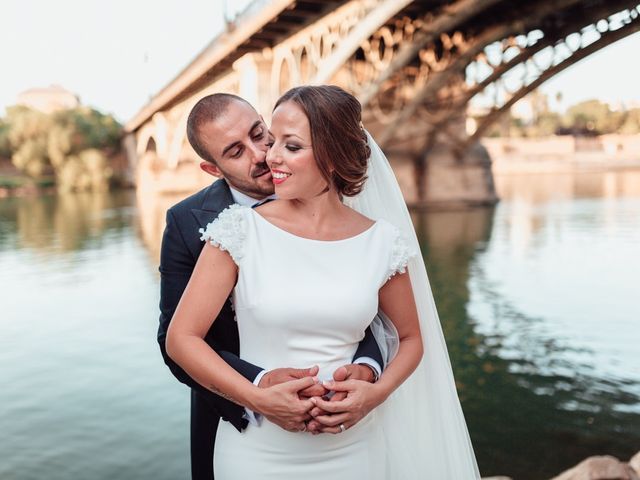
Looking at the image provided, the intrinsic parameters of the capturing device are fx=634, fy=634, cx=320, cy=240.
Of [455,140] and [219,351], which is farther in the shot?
[455,140]

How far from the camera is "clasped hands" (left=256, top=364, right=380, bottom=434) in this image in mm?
1450

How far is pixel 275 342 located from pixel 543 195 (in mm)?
24573

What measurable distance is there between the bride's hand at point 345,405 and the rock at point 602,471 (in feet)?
5.96

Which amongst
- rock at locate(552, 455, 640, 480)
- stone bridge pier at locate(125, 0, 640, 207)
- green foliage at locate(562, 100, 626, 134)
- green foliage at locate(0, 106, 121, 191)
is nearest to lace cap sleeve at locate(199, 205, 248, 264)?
rock at locate(552, 455, 640, 480)

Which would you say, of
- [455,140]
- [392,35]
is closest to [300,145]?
[392,35]

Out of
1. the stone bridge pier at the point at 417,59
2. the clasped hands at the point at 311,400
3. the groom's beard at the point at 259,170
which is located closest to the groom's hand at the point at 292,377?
the clasped hands at the point at 311,400

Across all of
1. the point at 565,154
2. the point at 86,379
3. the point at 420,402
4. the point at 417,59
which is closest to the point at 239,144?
the point at 420,402

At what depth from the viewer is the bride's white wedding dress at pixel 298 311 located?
1531 millimetres

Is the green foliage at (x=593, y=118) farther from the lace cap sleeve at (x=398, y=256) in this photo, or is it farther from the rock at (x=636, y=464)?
the lace cap sleeve at (x=398, y=256)

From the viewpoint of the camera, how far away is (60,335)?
705cm

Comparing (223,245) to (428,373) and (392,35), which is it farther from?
(392,35)

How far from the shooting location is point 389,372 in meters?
1.65

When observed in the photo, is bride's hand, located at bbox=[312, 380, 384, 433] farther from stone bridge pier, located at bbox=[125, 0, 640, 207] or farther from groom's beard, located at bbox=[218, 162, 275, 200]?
stone bridge pier, located at bbox=[125, 0, 640, 207]

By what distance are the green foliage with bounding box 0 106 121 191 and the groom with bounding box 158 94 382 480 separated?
45.5 m
